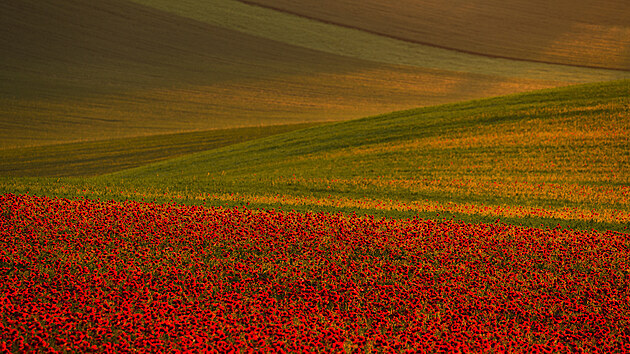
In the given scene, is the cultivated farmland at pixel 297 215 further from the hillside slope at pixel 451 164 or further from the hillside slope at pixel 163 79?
the hillside slope at pixel 163 79

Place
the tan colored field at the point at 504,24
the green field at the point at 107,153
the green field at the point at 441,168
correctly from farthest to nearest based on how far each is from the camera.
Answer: the tan colored field at the point at 504,24
the green field at the point at 107,153
the green field at the point at 441,168

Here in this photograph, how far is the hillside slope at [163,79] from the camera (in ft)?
130

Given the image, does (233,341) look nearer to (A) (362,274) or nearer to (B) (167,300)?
(B) (167,300)

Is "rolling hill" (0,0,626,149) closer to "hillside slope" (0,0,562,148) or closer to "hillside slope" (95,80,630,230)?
"hillside slope" (0,0,562,148)

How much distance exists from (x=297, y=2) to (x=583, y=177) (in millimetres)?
57685

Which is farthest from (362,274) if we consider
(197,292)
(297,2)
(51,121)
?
(297,2)

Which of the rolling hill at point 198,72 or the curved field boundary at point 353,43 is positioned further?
the curved field boundary at point 353,43

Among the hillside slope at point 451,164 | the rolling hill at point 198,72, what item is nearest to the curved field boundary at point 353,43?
the rolling hill at point 198,72

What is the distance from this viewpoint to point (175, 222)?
1195cm

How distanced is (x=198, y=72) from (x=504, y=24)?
3958cm

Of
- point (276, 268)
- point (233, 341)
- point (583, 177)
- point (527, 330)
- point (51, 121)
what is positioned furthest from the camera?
point (51, 121)

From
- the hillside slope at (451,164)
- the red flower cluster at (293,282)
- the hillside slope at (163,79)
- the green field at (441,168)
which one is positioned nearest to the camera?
the red flower cluster at (293,282)

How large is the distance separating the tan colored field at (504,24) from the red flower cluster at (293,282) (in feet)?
188

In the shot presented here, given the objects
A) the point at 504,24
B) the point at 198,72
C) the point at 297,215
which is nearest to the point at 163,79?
the point at 198,72
